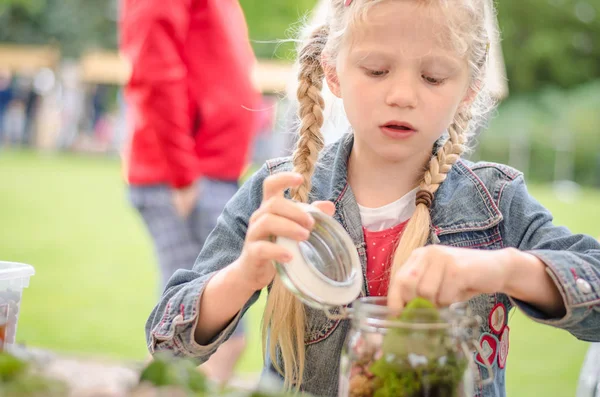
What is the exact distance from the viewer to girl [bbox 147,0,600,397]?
1131 mm

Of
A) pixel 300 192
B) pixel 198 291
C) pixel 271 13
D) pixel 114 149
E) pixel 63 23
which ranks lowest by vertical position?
pixel 114 149

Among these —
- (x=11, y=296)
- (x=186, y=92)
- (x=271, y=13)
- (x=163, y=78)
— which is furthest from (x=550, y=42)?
(x=11, y=296)

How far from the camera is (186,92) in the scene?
8.91ft

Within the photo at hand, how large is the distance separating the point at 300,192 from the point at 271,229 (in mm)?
408

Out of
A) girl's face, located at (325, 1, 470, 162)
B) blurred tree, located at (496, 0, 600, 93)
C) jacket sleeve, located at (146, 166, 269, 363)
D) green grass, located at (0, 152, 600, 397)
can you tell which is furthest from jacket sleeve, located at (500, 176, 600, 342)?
blurred tree, located at (496, 0, 600, 93)

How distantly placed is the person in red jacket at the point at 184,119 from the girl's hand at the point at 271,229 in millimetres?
1504

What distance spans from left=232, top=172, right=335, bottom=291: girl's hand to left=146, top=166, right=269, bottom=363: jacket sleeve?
14 centimetres

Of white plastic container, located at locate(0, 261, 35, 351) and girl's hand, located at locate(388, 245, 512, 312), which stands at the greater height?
girl's hand, located at locate(388, 245, 512, 312)

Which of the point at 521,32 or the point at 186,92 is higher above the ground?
the point at 186,92

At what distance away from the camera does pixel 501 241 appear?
4.76 feet

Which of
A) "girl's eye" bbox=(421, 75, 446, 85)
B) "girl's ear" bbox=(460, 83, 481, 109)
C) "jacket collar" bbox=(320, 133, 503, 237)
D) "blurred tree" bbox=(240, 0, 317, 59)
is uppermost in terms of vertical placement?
"girl's eye" bbox=(421, 75, 446, 85)

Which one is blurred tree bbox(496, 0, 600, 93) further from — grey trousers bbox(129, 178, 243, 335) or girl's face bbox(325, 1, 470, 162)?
girl's face bbox(325, 1, 470, 162)

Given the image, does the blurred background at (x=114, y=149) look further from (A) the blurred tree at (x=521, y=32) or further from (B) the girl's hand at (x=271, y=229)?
(B) the girl's hand at (x=271, y=229)

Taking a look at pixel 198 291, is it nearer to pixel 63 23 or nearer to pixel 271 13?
pixel 271 13
